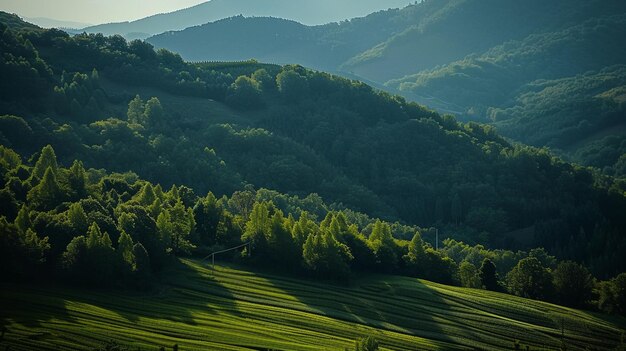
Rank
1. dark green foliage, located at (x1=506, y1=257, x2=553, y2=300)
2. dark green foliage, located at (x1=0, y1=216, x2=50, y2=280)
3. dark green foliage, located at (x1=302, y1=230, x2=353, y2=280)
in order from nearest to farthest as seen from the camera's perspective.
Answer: dark green foliage, located at (x1=0, y1=216, x2=50, y2=280)
dark green foliage, located at (x1=302, y1=230, x2=353, y2=280)
dark green foliage, located at (x1=506, y1=257, x2=553, y2=300)

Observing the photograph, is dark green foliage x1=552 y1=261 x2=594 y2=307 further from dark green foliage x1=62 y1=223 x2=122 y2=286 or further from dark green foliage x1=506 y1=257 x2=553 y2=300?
dark green foliage x1=62 y1=223 x2=122 y2=286

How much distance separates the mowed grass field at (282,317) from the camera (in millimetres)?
79000

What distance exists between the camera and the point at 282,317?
94.7 metres

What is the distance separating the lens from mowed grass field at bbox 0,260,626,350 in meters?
79.0

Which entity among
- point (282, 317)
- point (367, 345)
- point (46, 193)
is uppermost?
point (46, 193)

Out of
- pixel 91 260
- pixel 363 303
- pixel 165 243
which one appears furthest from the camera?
pixel 165 243

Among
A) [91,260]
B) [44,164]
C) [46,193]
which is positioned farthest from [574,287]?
[44,164]

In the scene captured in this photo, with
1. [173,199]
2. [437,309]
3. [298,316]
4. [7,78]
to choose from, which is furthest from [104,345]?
[7,78]

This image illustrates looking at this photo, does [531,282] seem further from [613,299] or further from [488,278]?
[613,299]

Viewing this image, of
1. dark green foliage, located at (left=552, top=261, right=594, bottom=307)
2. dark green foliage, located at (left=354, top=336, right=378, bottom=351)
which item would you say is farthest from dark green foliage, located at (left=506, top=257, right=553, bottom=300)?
dark green foliage, located at (left=354, top=336, right=378, bottom=351)

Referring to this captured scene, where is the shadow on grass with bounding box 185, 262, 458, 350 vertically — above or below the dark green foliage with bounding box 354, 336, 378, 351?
above

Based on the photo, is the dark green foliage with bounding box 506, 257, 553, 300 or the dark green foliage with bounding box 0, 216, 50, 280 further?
the dark green foliage with bounding box 506, 257, 553, 300

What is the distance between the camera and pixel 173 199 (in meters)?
133

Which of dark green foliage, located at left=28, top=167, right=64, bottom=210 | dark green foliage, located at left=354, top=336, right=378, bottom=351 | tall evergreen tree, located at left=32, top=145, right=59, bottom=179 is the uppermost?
tall evergreen tree, located at left=32, top=145, right=59, bottom=179
